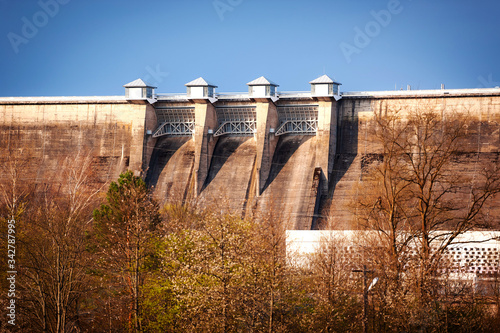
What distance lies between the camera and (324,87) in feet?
223

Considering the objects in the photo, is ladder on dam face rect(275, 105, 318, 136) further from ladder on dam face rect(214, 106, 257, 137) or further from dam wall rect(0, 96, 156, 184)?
dam wall rect(0, 96, 156, 184)

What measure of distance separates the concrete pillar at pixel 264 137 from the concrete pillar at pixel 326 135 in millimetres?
4237

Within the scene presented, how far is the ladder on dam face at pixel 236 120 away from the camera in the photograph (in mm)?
72062

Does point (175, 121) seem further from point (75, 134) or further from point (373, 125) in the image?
point (373, 125)

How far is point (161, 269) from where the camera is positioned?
35.8m

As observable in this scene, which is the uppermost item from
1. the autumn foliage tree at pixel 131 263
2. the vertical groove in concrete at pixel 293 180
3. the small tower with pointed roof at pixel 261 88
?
the small tower with pointed roof at pixel 261 88

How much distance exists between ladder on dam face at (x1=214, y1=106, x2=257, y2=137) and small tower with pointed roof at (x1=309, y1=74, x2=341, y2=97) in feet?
20.4

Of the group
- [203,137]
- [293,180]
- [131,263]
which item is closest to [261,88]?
[203,137]

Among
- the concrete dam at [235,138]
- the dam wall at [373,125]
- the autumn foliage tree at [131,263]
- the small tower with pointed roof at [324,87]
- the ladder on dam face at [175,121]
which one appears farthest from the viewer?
the ladder on dam face at [175,121]

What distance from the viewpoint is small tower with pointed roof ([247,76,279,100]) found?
6931cm

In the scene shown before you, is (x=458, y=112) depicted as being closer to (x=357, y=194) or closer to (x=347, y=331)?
(x=357, y=194)

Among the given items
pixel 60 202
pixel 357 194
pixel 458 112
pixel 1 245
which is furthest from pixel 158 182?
pixel 1 245

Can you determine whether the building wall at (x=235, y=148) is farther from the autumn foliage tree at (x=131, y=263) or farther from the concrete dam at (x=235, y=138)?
the autumn foliage tree at (x=131, y=263)

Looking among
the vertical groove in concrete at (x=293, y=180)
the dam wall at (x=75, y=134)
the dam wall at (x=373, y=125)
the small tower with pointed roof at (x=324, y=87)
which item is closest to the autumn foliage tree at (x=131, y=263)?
the vertical groove in concrete at (x=293, y=180)
